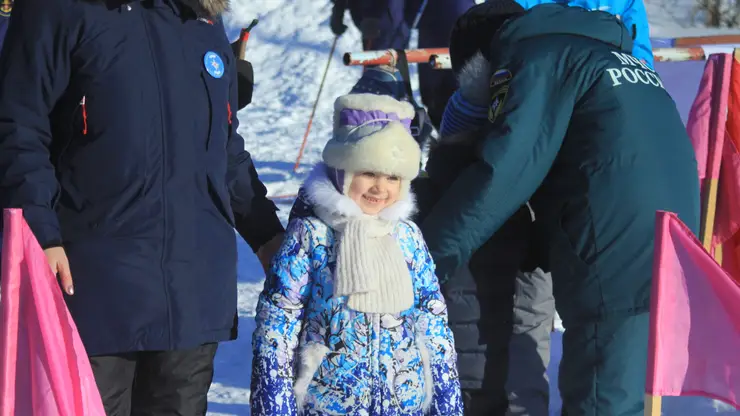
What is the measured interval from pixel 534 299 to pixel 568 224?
0.47 metres

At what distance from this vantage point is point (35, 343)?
6.62ft

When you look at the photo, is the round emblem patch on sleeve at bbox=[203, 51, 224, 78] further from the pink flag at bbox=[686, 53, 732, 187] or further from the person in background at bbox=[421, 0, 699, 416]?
the pink flag at bbox=[686, 53, 732, 187]

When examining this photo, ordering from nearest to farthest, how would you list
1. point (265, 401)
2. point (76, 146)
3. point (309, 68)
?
point (76, 146) → point (265, 401) → point (309, 68)

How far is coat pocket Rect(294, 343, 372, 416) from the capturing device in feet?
7.77

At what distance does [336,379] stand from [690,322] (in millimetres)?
890

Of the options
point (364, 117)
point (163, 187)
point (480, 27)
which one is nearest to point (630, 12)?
point (480, 27)

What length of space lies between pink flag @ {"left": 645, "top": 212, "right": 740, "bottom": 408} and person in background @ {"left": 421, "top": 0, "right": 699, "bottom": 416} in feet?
1.30

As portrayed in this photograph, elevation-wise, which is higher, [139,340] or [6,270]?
[6,270]

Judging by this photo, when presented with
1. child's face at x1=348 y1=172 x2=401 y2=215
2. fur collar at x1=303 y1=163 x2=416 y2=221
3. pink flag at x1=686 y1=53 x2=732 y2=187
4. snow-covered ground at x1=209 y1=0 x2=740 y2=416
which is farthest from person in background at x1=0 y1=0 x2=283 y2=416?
pink flag at x1=686 y1=53 x2=732 y2=187

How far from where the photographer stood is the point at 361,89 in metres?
4.70

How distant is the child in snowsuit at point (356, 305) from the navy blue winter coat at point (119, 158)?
0.63ft

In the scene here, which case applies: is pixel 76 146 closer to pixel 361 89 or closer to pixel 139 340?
pixel 139 340

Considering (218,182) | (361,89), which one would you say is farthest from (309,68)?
(218,182)

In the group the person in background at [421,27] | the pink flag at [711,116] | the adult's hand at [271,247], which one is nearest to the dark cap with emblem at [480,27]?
the adult's hand at [271,247]
